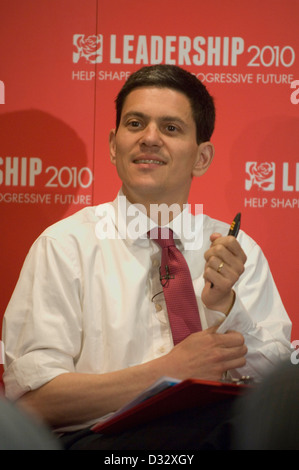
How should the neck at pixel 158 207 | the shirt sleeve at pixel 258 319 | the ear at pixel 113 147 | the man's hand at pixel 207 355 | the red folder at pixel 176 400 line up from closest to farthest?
the red folder at pixel 176 400 < the man's hand at pixel 207 355 < the shirt sleeve at pixel 258 319 < the neck at pixel 158 207 < the ear at pixel 113 147

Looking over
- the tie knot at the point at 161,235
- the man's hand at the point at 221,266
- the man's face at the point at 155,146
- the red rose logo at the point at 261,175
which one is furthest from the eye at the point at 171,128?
the red rose logo at the point at 261,175

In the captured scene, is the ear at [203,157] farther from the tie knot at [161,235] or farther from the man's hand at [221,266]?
the man's hand at [221,266]

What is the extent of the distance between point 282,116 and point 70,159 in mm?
942

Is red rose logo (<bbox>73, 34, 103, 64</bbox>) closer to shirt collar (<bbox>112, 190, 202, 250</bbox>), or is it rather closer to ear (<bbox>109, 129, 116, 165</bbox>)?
ear (<bbox>109, 129, 116, 165</bbox>)

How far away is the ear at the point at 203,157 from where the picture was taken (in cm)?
233

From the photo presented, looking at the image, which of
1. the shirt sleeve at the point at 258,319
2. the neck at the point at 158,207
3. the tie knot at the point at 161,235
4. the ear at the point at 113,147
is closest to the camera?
the shirt sleeve at the point at 258,319

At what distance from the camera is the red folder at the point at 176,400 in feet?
4.08

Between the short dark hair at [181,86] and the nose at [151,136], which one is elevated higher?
the short dark hair at [181,86]

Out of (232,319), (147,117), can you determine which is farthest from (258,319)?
(147,117)

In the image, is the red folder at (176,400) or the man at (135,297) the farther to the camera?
the man at (135,297)

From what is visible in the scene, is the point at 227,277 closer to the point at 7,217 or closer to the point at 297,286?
the point at 297,286

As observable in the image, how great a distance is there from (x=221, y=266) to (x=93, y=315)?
430 mm

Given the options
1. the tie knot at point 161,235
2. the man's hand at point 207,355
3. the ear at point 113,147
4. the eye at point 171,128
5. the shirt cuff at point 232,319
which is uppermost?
the eye at point 171,128
